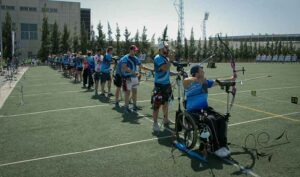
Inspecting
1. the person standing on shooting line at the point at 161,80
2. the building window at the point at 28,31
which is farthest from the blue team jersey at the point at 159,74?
the building window at the point at 28,31

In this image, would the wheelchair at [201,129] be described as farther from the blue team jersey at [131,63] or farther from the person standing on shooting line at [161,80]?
the blue team jersey at [131,63]

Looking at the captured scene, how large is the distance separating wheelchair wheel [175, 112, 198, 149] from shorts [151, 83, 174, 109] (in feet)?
4.06

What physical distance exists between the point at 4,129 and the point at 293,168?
714cm

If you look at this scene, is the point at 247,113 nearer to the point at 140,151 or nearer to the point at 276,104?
the point at 276,104

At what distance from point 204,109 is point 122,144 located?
1974mm

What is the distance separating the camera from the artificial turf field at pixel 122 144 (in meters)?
5.48

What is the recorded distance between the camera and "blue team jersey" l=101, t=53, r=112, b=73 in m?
13.7

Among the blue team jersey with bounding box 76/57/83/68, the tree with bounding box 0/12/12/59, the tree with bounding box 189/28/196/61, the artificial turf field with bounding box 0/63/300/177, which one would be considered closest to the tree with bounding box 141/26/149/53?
the tree with bounding box 189/28/196/61

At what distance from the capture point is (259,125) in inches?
329

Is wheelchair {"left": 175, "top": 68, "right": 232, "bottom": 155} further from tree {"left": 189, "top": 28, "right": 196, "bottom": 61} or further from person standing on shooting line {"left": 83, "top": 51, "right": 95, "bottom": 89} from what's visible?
tree {"left": 189, "top": 28, "right": 196, "bottom": 61}

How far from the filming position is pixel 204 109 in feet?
21.1

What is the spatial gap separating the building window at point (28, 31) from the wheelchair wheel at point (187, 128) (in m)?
77.9

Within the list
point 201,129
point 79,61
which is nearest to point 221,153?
point 201,129

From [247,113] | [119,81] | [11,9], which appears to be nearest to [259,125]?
[247,113]
